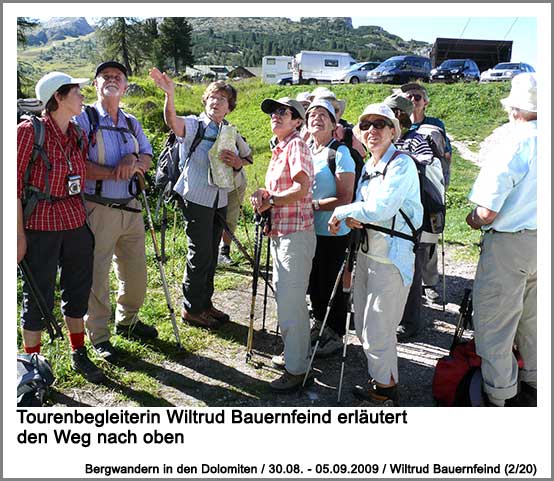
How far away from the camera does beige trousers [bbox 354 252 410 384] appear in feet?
12.1

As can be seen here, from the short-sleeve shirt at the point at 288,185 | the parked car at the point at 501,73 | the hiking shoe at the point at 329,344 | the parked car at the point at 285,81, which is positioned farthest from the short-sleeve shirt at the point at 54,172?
the parked car at the point at 285,81

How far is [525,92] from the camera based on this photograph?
341 cm

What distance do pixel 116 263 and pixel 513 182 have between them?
3443 mm

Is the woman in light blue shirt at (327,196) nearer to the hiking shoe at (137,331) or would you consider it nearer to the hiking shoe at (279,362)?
the hiking shoe at (279,362)

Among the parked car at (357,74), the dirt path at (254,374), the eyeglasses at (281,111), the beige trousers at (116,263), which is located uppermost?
the parked car at (357,74)

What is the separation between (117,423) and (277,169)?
2.20 metres

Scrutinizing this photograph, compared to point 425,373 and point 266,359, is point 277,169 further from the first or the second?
point 425,373

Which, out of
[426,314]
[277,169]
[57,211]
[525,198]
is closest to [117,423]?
[57,211]

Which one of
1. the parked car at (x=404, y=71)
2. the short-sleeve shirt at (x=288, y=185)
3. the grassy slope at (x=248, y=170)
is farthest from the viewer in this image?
the parked car at (x=404, y=71)

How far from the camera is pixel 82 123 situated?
165 inches

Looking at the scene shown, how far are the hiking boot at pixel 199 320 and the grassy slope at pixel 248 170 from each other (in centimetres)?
9

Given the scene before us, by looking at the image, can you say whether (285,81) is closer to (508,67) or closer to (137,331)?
(508,67)

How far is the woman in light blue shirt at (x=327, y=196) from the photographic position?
432 centimetres
